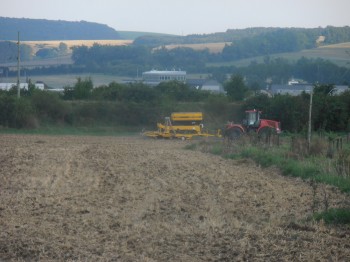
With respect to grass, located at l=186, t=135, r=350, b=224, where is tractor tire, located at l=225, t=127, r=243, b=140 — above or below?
below

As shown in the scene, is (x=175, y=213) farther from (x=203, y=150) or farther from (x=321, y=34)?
(x=321, y=34)

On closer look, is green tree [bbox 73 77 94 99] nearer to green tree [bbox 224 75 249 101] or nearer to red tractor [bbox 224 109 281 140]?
green tree [bbox 224 75 249 101]

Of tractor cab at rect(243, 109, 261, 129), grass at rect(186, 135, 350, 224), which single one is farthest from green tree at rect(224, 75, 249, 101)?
grass at rect(186, 135, 350, 224)

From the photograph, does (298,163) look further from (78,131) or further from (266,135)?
(78,131)

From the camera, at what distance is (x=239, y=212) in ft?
45.1

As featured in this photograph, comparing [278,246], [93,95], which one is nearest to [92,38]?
[93,95]

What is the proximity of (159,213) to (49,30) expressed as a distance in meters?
109

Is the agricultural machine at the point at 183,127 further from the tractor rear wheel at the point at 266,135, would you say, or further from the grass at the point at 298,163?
the grass at the point at 298,163

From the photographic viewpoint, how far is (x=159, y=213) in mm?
13430

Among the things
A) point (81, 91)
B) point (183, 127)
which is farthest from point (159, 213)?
point (81, 91)

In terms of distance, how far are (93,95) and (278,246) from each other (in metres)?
43.7

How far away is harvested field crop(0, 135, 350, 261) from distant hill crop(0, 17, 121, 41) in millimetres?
70848

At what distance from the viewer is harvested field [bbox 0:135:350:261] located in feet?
32.7

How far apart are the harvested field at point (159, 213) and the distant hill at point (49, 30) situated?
70.8 m
